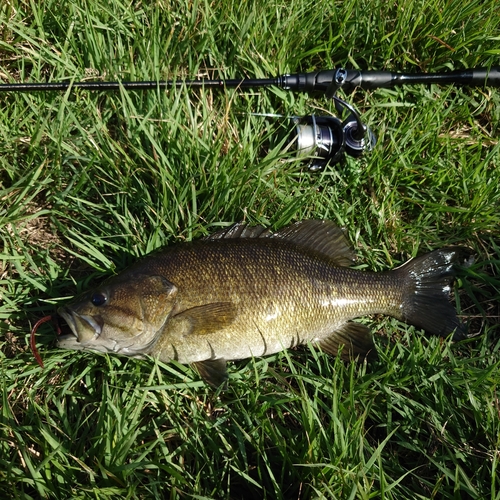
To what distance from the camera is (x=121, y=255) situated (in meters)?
3.02

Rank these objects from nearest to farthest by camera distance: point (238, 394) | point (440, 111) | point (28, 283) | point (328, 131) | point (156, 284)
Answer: point (156, 284)
point (238, 394)
point (28, 283)
point (328, 131)
point (440, 111)

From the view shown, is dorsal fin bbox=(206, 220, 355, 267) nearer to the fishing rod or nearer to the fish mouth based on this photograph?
the fishing rod

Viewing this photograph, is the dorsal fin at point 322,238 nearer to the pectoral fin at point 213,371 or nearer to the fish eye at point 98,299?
the pectoral fin at point 213,371

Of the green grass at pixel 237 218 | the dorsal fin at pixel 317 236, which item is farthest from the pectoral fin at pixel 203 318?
the dorsal fin at pixel 317 236

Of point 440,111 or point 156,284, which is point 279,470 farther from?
point 440,111

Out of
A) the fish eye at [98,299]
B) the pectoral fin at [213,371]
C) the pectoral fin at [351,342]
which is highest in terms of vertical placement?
the fish eye at [98,299]

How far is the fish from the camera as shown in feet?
8.34

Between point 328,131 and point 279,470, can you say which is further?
point 328,131

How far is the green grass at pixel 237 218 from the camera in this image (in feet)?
8.23

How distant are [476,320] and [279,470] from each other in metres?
1.85

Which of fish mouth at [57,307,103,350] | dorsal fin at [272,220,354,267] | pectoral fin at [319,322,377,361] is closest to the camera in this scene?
fish mouth at [57,307,103,350]

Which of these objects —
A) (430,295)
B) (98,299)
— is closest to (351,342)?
(430,295)

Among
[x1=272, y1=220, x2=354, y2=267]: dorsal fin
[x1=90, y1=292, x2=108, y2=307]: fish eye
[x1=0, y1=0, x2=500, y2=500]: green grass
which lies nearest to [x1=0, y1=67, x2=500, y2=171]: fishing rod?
[x1=0, y1=0, x2=500, y2=500]: green grass

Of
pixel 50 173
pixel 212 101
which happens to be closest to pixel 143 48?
pixel 212 101
